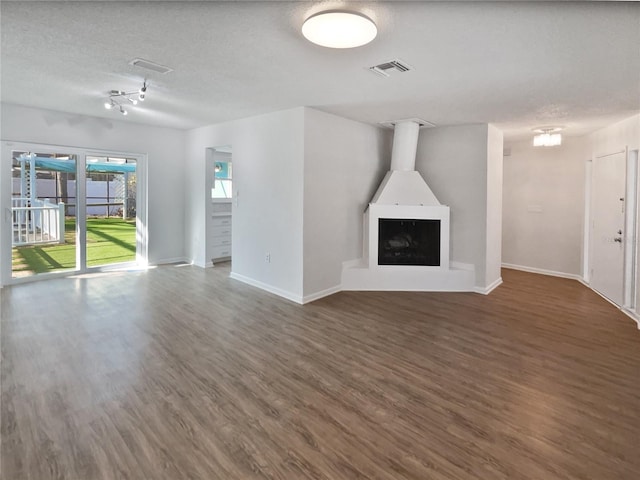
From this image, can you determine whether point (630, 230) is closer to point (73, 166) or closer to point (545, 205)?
point (545, 205)

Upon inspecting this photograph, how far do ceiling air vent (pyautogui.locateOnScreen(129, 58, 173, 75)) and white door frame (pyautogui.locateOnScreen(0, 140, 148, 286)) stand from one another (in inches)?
127

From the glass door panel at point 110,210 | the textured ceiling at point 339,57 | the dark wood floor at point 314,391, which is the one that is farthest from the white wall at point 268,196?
the glass door panel at point 110,210

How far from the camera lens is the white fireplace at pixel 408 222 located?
17.0 ft

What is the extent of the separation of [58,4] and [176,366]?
2.56 m

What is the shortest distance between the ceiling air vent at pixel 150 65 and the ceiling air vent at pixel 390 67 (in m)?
1.81

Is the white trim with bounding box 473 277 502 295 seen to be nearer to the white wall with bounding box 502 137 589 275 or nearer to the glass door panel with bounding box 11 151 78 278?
→ the white wall with bounding box 502 137 589 275

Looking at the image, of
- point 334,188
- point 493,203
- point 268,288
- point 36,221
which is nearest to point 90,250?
point 36,221

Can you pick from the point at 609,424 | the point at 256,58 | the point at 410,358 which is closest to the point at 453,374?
the point at 410,358

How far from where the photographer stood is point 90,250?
5.97 m

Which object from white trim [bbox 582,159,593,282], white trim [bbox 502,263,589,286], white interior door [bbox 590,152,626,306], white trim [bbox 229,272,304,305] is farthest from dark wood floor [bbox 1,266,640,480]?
white trim [bbox 502,263,589,286]

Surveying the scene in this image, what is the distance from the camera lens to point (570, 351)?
319 cm

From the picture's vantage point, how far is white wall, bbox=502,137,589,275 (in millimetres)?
5918

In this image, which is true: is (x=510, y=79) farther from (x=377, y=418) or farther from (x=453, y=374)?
(x=377, y=418)

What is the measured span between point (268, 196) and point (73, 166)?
326 centimetres
